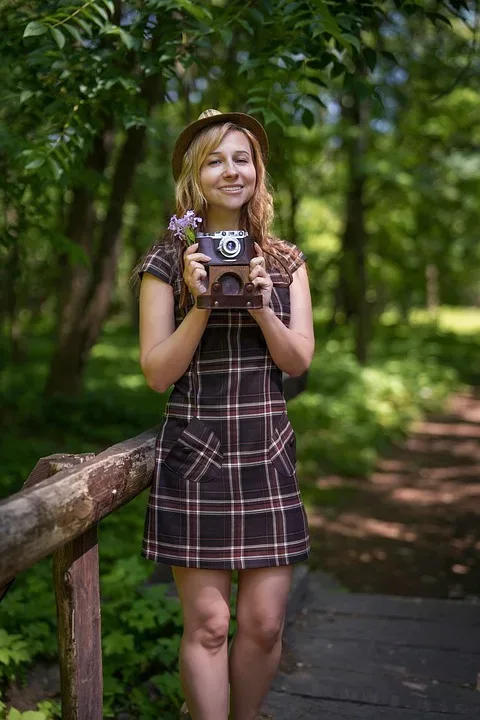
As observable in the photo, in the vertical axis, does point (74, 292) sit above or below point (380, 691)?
above

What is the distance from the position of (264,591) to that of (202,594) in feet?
0.62

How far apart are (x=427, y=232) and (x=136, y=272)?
15.5 meters

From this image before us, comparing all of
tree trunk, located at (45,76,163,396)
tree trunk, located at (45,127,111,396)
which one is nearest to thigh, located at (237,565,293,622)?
tree trunk, located at (45,127,111,396)

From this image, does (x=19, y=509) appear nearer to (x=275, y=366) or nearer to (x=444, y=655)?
(x=275, y=366)

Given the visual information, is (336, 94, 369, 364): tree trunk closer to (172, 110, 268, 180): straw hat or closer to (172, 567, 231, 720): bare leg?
(172, 110, 268, 180): straw hat

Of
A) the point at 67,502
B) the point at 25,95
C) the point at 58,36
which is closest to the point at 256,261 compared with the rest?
the point at 67,502

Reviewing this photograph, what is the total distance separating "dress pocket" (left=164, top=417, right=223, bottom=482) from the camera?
2551mm

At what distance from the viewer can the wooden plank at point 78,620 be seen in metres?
2.54

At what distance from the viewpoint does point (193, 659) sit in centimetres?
263

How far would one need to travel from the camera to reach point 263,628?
8.69ft

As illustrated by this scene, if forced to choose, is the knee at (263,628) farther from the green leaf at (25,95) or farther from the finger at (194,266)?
the green leaf at (25,95)

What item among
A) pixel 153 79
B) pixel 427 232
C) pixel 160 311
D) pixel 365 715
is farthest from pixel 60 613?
pixel 427 232

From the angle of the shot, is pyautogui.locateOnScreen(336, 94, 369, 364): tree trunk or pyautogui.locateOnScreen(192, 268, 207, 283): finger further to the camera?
pyautogui.locateOnScreen(336, 94, 369, 364): tree trunk

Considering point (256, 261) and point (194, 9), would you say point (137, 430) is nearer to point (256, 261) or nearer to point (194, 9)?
point (194, 9)
